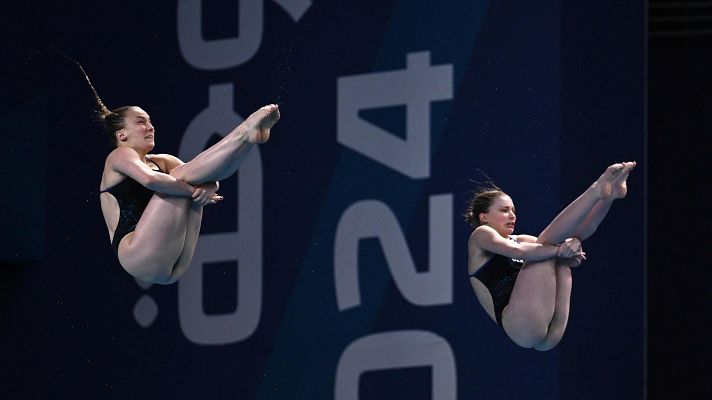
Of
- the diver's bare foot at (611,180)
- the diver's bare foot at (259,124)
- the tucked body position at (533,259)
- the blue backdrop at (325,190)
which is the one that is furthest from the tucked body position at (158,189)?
the blue backdrop at (325,190)

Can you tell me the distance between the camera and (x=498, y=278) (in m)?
6.40

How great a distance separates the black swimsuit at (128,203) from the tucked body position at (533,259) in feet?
5.63

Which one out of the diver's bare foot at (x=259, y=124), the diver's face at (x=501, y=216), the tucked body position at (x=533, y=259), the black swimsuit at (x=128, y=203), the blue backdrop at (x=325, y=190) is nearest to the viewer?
the diver's bare foot at (x=259, y=124)

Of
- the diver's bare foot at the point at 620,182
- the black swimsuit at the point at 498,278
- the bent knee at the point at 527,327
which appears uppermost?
the diver's bare foot at the point at 620,182

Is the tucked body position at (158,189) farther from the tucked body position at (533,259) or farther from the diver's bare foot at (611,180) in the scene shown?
the diver's bare foot at (611,180)

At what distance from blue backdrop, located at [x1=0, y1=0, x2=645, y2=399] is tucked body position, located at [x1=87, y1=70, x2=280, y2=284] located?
235 cm

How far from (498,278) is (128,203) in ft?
6.42

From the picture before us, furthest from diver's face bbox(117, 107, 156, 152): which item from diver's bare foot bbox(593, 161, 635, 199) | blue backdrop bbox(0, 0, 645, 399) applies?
blue backdrop bbox(0, 0, 645, 399)

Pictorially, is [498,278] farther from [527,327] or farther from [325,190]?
[325,190]

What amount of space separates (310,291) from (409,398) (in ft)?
3.30

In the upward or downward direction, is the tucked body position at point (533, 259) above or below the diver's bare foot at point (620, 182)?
below

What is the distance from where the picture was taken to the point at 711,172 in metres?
8.16

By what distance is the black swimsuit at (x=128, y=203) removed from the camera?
605 cm

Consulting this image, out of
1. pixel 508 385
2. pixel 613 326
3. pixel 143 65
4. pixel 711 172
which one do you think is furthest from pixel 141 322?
pixel 711 172
